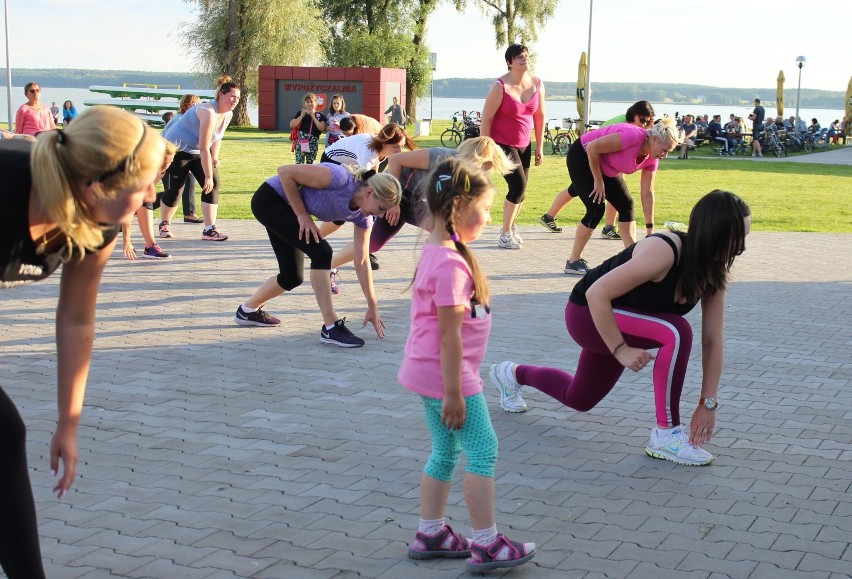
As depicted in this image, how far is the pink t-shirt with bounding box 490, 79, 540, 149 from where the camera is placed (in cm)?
1071

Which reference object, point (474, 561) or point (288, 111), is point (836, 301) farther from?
point (288, 111)

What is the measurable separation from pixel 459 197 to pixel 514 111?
7.46 metres

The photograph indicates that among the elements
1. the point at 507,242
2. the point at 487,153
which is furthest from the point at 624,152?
the point at 487,153

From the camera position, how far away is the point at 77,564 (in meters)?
3.54

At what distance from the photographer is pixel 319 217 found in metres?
6.86

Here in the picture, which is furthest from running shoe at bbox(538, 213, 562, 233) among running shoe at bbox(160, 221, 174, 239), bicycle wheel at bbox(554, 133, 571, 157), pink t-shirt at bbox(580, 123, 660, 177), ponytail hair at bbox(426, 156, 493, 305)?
bicycle wheel at bbox(554, 133, 571, 157)

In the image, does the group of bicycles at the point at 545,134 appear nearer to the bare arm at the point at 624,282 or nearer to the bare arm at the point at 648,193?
the bare arm at the point at 648,193

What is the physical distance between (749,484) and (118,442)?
296cm

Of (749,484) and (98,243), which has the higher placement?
(98,243)

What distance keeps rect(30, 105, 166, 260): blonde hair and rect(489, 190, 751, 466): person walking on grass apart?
251cm

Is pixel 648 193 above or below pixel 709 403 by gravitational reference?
above

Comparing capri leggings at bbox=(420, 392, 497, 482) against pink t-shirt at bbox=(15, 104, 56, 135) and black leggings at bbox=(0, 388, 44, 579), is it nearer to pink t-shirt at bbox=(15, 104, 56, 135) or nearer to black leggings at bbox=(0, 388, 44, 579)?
black leggings at bbox=(0, 388, 44, 579)

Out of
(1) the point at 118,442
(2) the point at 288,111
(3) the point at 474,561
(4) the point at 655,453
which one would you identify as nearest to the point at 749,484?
(4) the point at 655,453

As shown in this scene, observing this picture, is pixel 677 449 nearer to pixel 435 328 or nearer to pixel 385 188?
pixel 435 328
